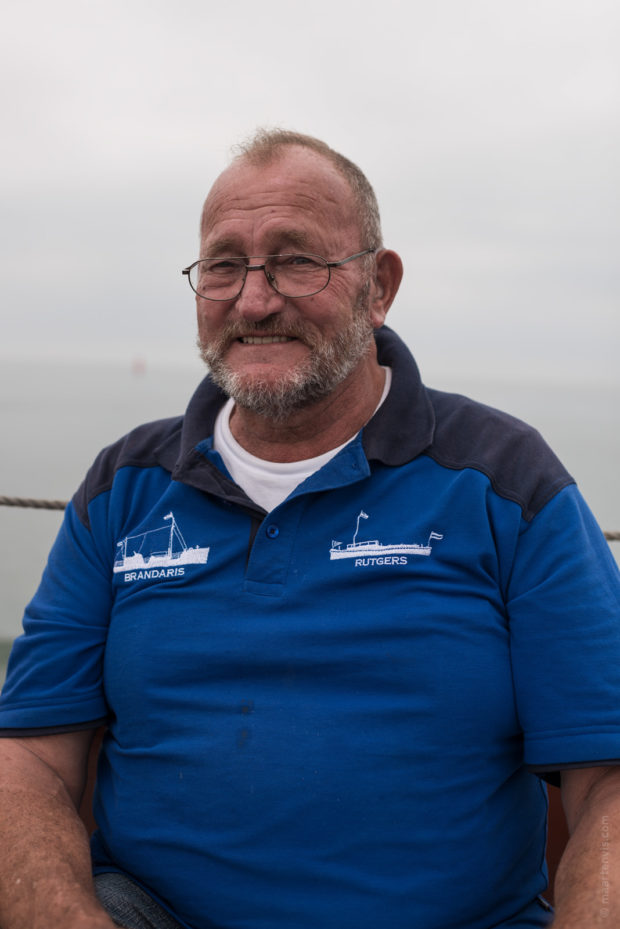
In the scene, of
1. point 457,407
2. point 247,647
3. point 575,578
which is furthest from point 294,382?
point 575,578

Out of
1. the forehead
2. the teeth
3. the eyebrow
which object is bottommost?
the teeth

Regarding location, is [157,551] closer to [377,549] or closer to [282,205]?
[377,549]

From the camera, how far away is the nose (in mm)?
1387

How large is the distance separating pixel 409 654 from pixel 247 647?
0.24m

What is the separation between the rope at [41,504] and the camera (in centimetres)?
232

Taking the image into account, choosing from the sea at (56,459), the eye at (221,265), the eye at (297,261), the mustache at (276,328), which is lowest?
the sea at (56,459)

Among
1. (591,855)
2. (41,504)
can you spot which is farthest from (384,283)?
(41,504)

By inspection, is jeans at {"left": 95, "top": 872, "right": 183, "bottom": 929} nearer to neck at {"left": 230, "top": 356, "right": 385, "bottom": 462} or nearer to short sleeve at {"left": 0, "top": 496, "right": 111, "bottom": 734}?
short sleeve at {"left": 0, "top": 496, "right": 111, "bottom": 734}

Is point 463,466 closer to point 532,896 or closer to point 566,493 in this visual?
point 566,493

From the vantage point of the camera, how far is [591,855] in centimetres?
100

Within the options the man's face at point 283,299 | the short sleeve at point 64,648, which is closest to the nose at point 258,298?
the man's face at point 283,299

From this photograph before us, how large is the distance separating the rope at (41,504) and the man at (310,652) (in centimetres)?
91

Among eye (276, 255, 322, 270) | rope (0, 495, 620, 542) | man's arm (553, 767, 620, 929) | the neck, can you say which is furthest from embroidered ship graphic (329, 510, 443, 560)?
rope (0, 495, 620, 542)

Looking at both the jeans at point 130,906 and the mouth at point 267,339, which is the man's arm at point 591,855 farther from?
the mouth at point 267,339
